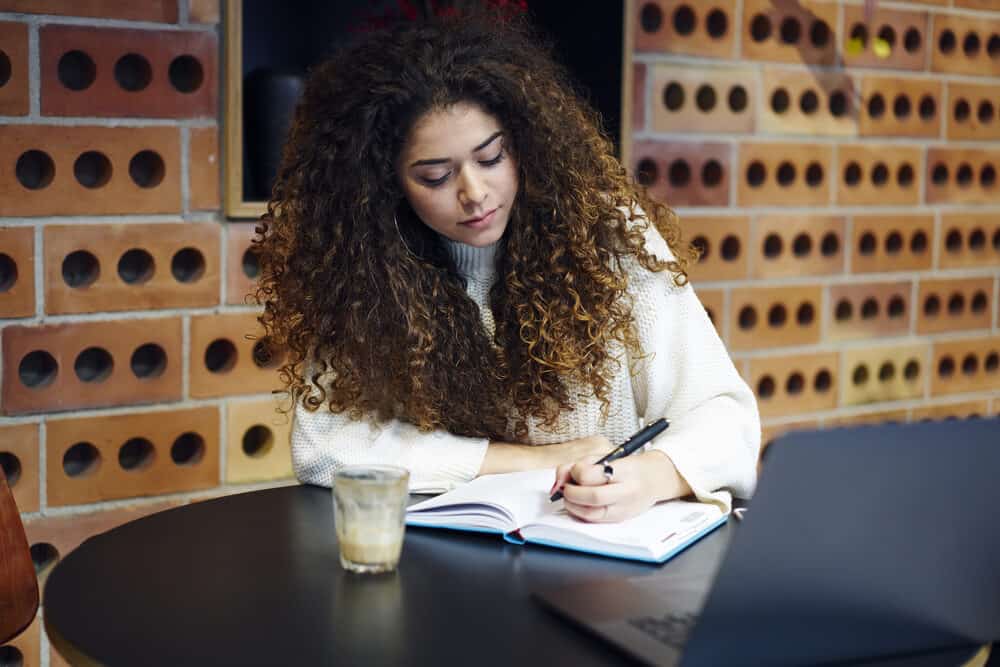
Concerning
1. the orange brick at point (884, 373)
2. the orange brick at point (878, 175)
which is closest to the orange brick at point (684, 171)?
the orange brick at point (878, 175)

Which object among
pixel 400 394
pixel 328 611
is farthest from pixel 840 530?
pixel 400 394

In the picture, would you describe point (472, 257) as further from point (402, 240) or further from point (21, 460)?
point (21, 460)

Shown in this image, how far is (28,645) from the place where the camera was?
187 cm

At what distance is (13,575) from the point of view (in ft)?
4.30

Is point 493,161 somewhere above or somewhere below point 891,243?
above

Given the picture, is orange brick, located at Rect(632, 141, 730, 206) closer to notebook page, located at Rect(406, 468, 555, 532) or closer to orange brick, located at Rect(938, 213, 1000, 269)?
orange brick, located at Rect(938, 213, 1000, 269)

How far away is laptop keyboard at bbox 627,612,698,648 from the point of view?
2.74ft

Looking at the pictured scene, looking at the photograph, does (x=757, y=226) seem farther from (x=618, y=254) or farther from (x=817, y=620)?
(x=817, y=620)

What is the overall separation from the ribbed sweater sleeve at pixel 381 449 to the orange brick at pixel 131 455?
22.4 inches

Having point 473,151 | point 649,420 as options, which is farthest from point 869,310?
point 473,151

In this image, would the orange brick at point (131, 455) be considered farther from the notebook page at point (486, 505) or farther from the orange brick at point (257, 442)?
the notebook page at point (486, 505)

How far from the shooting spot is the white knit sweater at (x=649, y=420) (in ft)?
4.29

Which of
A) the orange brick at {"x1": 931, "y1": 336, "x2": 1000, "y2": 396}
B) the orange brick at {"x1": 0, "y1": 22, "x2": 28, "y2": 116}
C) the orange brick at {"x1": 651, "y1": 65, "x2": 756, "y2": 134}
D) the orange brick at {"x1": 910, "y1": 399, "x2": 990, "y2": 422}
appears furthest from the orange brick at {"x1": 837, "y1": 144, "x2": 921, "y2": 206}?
the orange brick at {"x1": 0, "y1": 22, "x2": 28, "y2": 116}

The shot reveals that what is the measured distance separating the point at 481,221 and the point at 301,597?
0.61 metres
